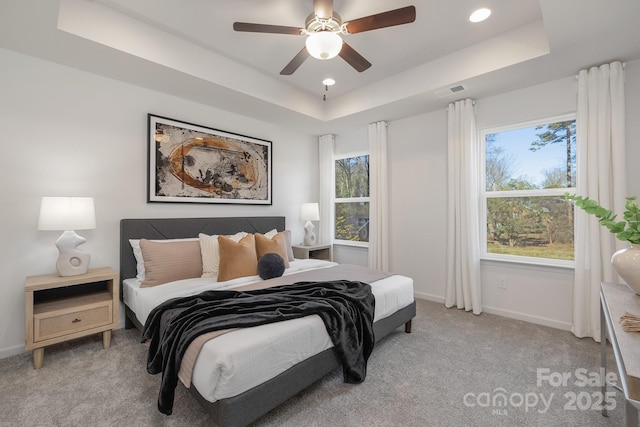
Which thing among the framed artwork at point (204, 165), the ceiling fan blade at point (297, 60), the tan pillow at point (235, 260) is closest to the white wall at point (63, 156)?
the framed artwork at point (204, 165)

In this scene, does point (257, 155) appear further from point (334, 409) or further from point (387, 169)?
point (334, 409)

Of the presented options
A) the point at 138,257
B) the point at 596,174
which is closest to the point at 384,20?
the point at 596,174

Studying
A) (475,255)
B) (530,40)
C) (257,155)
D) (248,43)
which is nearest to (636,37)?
(530,40)

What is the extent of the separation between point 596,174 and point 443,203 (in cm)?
148

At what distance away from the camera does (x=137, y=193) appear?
3074mm

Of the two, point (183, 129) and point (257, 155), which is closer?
point (183, 129)

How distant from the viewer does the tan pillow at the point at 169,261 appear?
266cm

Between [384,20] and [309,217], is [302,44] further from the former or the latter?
[309,217]

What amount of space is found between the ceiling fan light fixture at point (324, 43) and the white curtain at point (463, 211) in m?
2.15

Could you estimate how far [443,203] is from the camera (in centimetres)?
376

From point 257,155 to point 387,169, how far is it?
6.35 ft

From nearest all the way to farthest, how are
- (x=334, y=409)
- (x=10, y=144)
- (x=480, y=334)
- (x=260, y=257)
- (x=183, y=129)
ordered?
1. (x=334, y=409)
2. (x=10, y=144)
3. (x=480, y=334)
4. (x=260, y=257)
5. (x=183, y=129)

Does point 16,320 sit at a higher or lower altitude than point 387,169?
lower

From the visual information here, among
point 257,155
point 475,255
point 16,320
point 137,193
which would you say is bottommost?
point 16,320
